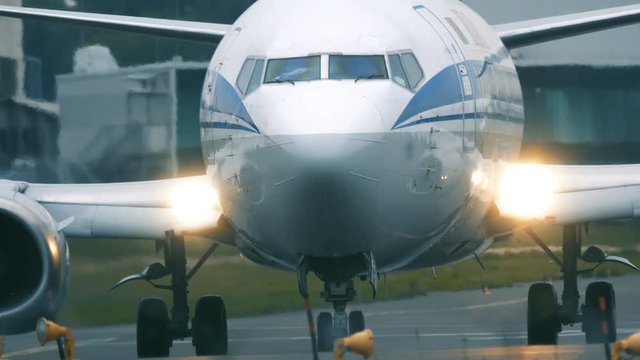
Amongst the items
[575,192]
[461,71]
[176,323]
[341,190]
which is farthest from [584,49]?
[341,190]

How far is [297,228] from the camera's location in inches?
629

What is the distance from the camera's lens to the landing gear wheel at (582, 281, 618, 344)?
2172cm

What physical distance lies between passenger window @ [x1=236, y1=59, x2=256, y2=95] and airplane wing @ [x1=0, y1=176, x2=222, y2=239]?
2691mm

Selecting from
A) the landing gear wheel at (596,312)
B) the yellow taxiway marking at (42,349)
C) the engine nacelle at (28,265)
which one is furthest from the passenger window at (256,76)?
the landing gear wheel at (596,312)

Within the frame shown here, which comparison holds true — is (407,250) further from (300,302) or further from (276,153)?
Result: (300,302)

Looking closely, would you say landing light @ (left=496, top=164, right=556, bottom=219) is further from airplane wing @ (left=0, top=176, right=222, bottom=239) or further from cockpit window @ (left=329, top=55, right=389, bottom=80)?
cockpit window @ (left=329, top=55, right=389, bottom=80)

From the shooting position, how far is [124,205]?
20297 millimetres

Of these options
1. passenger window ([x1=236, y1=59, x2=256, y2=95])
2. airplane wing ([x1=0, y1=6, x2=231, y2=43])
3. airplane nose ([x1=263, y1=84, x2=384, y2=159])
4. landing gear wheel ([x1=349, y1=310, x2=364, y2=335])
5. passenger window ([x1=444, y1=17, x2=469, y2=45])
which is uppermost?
airplane wing ([x1=0, y1=6, x2=231, y2=43])

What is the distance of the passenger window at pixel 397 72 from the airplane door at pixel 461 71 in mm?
1061

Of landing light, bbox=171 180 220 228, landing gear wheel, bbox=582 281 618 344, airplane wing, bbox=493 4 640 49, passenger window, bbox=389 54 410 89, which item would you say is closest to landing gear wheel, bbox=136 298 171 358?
landing light, bbox=171 180 220 228

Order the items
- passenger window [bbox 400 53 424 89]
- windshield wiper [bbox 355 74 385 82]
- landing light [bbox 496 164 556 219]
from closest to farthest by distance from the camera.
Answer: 1. windshield wiper [bbox 355 74 385 82]
2. passenger window [bbox 400 53 424 89]
3. landing light [bbox 496 164 556 219]

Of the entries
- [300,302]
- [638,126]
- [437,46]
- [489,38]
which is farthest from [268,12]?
[638,126]

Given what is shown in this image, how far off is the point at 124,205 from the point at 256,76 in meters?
4.13

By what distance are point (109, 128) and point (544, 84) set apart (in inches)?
220
